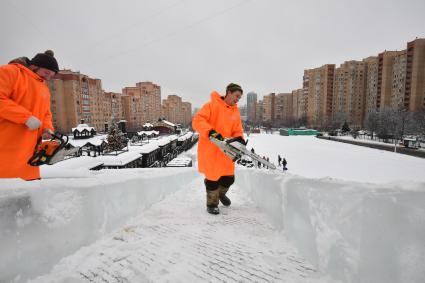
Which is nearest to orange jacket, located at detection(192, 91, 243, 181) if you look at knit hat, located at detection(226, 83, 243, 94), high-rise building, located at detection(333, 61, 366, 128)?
knit hat, located at detection(226, 83, 243, 94)

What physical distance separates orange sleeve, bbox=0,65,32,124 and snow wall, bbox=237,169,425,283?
270 cm

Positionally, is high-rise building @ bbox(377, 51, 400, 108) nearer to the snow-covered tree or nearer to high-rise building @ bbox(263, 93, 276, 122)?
high-rise building @ bbox(263, 93, 276, 122)

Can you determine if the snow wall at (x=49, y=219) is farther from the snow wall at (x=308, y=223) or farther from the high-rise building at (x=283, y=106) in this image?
the high-rise building at (x=283, y=106)

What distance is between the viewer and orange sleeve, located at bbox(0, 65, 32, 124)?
6.50ft

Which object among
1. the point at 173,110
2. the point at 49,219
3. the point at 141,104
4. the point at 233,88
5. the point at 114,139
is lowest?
the point at 114,139

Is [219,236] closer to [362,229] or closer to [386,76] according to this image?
[362,229]

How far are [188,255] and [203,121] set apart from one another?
5.66ft

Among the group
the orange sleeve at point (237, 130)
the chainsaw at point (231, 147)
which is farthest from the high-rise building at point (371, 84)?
the chainsaw at point (231, 147)

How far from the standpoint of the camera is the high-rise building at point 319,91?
8175 cm

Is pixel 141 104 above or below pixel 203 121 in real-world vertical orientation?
above

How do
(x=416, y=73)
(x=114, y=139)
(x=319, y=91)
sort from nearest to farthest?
(x=114, y=139) < (x=416, y=73) < (x=319, y=91)

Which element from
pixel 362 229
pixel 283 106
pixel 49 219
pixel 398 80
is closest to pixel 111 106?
pixel 49 219

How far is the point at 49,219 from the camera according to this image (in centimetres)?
179

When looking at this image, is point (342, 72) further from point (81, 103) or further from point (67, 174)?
point (67, 174)
